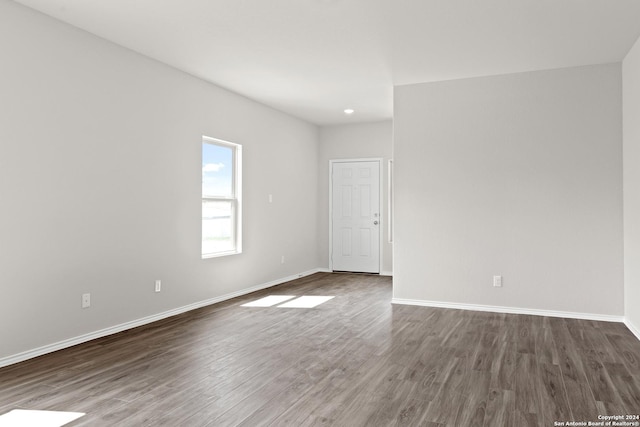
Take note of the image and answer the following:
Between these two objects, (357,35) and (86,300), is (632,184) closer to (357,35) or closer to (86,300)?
(357,35)

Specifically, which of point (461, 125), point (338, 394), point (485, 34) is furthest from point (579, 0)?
point (338, 394)

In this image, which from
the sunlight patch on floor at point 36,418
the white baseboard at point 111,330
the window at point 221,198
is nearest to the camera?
the sunlight patch on floor at point 36,418

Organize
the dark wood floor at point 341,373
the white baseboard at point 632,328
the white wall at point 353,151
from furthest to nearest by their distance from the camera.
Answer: the white wall at point 353,151, the white baseboard at point 632,328, the dark wood floor at point 341,373

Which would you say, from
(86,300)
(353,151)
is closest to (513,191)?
(353,151)

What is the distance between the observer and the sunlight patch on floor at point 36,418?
94.6 inches

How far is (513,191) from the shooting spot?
200 inches

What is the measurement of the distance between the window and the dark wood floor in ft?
4.14

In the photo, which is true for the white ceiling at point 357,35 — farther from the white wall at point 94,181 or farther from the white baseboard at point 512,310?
the white baseboard at point 512,310

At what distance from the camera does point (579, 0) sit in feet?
11.0

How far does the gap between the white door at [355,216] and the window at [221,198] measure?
2547 mm

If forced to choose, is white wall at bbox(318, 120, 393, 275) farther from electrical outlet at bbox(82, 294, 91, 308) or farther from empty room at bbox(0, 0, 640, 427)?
electrical outlet at bbox(82, 294, 91, 308)

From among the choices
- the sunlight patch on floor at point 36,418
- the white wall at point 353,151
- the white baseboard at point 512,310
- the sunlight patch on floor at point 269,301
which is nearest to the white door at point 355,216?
the white wall at point 353,151

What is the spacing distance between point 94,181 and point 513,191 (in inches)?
167

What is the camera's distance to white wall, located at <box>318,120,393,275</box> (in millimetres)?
7934
